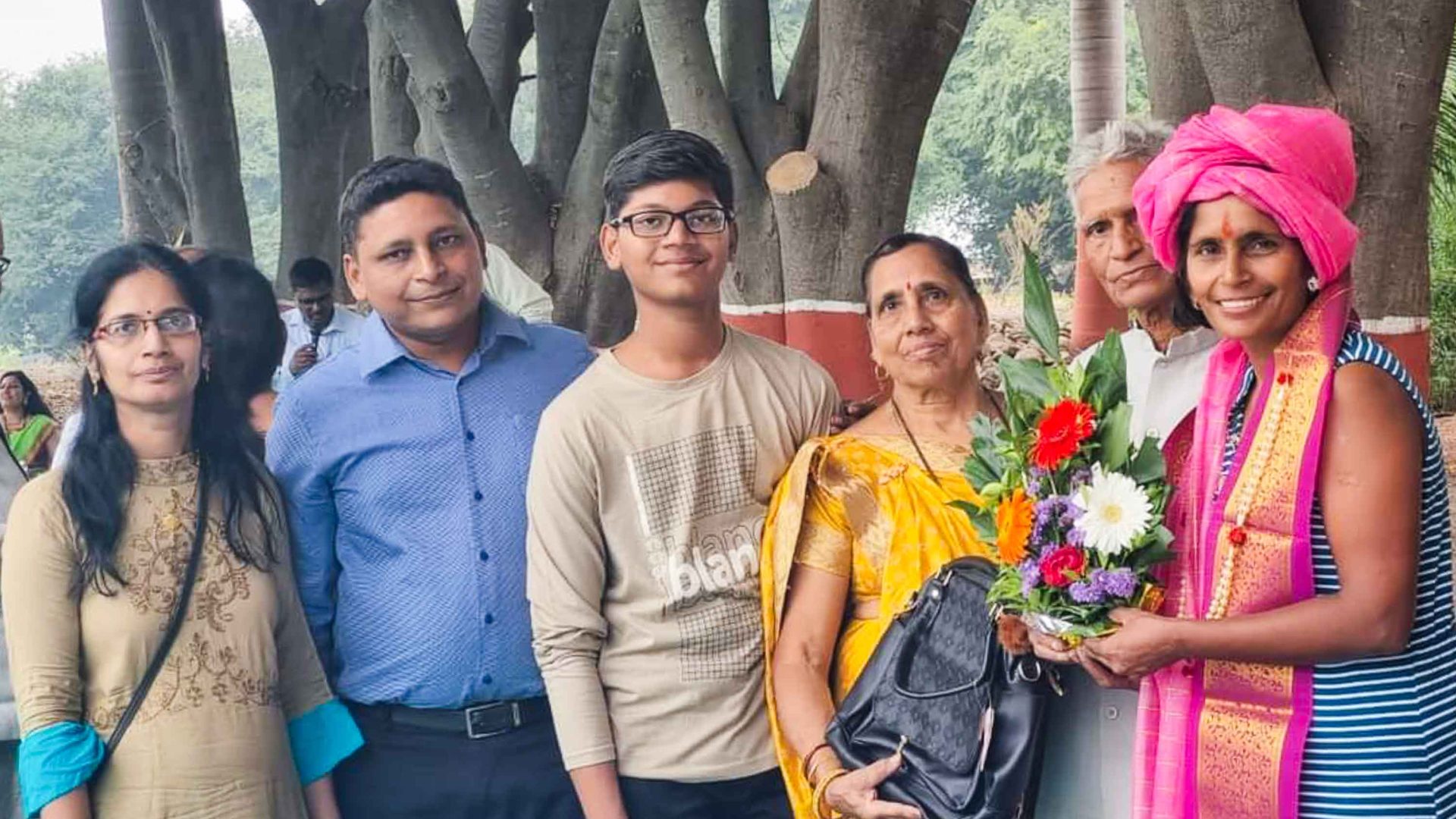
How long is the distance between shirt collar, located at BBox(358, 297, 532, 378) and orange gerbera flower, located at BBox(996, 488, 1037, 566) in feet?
4.12

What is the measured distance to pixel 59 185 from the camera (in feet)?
133

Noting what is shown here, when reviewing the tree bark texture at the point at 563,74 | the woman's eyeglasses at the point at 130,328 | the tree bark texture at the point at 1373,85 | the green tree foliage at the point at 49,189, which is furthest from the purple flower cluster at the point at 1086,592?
the green tree foliage at the point at 49,189

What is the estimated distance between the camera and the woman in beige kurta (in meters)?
2.79

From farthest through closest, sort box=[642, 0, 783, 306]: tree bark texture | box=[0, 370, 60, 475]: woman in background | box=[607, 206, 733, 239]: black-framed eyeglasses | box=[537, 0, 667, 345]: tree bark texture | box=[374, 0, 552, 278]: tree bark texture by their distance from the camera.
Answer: box=[0, 370, 60, 475]: woman in background < box=[537, 0, 667, 345]: tree bark texture < box=[374, 0, 552, 278]: tree bark texture < box=[642, 0, 783, 306]: tree bark texture < box=[607, 206, 733, 239]: black-framed eyeglasses

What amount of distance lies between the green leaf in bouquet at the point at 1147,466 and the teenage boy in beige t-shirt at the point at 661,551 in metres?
0.77

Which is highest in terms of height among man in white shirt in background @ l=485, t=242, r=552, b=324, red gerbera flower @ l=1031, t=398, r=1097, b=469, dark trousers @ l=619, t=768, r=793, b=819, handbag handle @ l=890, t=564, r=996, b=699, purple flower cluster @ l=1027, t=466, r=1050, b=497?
man in white shirt in background @ l=485, t=242, r=552, b=324

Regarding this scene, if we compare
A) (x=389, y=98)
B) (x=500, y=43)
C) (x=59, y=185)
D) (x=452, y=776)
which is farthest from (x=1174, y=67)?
(x=59, y=185)

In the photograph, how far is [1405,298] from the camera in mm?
5082

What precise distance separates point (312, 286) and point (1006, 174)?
1245 inches

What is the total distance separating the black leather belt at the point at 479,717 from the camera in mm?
3215

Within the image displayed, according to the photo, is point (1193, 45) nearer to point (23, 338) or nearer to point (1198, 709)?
point (1198, 709)

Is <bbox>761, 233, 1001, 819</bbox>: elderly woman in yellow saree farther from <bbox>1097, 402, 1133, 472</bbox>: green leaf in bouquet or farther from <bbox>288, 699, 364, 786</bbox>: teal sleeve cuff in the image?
<bbox>288, 699, 364, 786</bbox>: teal sleeve cuff

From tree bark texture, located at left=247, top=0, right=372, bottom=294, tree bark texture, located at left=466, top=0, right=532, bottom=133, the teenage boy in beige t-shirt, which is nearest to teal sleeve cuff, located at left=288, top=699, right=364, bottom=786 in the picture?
the teenage boy in beige t-shirt

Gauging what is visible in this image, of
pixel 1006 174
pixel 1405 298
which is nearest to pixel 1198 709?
pixel 1405 298
